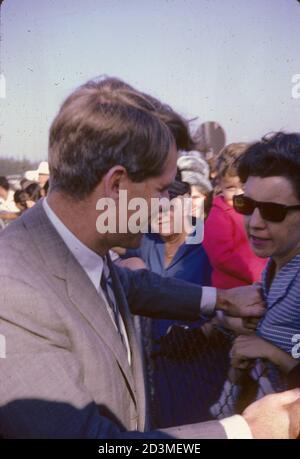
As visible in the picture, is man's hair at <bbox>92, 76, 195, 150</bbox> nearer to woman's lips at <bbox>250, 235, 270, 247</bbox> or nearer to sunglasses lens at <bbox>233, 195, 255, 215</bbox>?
sunglasses lens at <bbox>233, 195, 255, 215</bbox>

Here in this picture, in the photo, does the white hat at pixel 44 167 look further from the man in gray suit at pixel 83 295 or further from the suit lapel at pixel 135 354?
the suit lapel at pixel 135 354

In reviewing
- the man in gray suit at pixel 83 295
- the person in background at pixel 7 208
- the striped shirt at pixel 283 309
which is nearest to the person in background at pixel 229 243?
the striped shirt at pixel 283 309

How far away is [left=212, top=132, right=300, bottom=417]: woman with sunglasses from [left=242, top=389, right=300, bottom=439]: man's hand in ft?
0.84

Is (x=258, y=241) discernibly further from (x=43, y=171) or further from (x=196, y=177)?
(x=43, y=171)

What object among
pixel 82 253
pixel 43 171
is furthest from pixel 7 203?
pixel 82 253

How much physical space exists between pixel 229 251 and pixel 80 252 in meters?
0.94

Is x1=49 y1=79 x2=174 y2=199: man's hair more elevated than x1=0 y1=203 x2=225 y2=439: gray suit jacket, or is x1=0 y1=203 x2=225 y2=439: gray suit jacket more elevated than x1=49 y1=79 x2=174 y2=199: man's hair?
x1=49 y1=79 x2=174 y2=199: man's hair

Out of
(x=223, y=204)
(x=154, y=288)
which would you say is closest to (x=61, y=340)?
(x=154, y=288)

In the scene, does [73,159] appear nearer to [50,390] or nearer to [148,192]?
[148,192]

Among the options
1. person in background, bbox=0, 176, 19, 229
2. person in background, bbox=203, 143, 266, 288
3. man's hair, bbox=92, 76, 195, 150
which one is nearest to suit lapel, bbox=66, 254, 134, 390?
man's hair, bbox=92, 76, 195, 150

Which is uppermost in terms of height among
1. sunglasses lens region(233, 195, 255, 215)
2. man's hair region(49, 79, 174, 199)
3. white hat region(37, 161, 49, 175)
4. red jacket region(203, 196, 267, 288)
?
man's hair region(49, 79, 174, 199)

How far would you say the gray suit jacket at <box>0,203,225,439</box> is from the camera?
3.24 feet

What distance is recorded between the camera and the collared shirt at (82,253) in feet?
4.04

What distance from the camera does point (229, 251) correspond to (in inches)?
81.4
